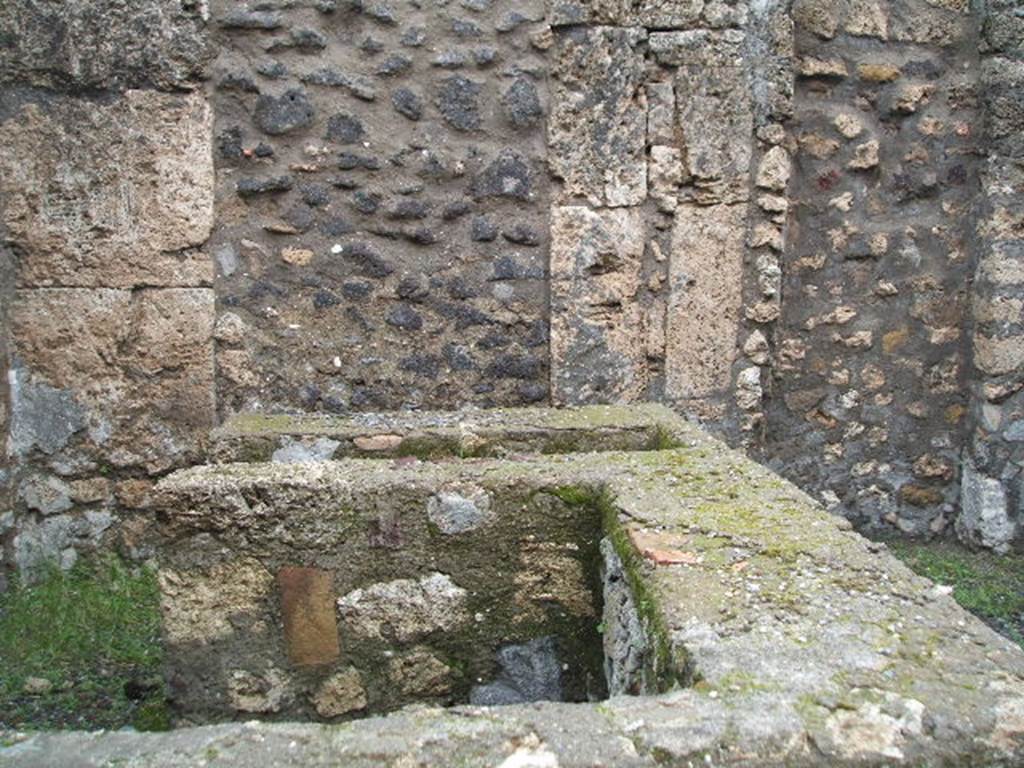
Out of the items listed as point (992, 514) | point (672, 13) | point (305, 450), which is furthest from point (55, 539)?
point (992, 514)

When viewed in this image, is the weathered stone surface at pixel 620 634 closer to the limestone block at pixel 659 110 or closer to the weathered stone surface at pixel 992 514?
the limestone block at pixel 659 110

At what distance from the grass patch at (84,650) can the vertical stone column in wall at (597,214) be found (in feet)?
5.54

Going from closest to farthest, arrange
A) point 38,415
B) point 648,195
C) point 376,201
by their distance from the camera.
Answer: point 38,415
point 376,201
point 648,195

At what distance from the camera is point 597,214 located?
361 centimetres

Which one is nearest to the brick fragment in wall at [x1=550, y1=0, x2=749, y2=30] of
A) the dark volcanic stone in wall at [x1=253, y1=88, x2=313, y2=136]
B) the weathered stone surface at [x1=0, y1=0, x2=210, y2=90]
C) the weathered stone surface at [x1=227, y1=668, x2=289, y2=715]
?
the dark volcanic stone in wall at [x1=253, y1=88, x2=313, y2=136]

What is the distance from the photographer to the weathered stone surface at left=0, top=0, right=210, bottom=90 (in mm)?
3271

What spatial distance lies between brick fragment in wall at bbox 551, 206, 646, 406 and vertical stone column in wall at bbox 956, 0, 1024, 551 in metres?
1.52

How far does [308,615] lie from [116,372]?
73.1 inches

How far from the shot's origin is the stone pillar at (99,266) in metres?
3.30

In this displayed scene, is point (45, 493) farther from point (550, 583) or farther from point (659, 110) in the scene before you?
point (659, 110)

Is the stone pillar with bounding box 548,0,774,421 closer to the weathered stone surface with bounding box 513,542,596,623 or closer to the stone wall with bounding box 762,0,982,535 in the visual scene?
the stone wall with bounding box 762,0,982,535

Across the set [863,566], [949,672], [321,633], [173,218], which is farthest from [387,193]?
[949,672]

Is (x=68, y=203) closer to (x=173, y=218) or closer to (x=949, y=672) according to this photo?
(x=173, y=218)

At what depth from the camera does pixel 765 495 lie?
204 centimetres
